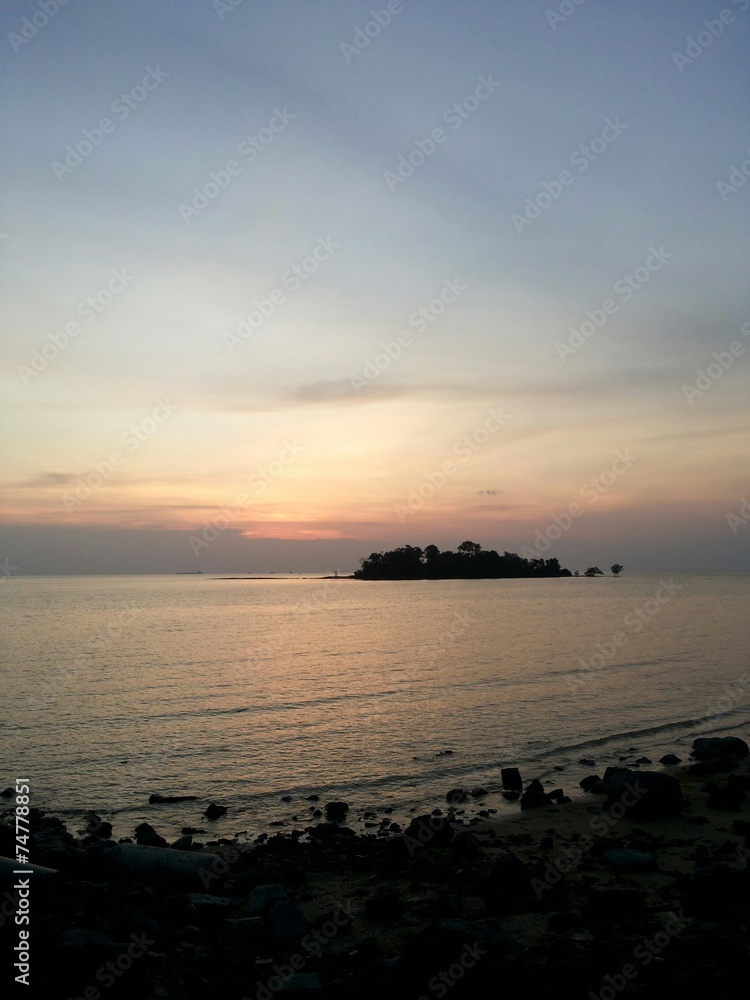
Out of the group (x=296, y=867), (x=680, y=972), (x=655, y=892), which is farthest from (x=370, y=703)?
(x=680, y=972)

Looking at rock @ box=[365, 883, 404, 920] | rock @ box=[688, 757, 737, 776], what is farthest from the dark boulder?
rock @ box=[688, 757, 737, 776]

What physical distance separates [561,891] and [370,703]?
82.2 ft

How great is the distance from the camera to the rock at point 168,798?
22.3 metres

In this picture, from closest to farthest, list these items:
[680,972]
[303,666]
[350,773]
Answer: [680,972]
[350,773]
[303,666]

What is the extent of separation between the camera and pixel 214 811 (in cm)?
2080

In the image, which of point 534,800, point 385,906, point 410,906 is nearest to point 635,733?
point 534,800

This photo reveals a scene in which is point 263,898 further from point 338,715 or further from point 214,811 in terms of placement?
point 338,715

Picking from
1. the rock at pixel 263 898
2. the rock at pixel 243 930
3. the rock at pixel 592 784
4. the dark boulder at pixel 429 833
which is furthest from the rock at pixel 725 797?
the rock at pixel 243 930

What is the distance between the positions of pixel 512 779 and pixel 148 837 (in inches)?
454

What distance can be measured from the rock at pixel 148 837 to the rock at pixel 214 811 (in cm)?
196

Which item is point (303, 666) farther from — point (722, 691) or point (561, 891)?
point (561, 891)

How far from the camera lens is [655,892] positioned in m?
13.8

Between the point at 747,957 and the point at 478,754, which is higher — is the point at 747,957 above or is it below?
above

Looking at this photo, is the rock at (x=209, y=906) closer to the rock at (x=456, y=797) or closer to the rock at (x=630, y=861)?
the rock at (x=630, y=861)
